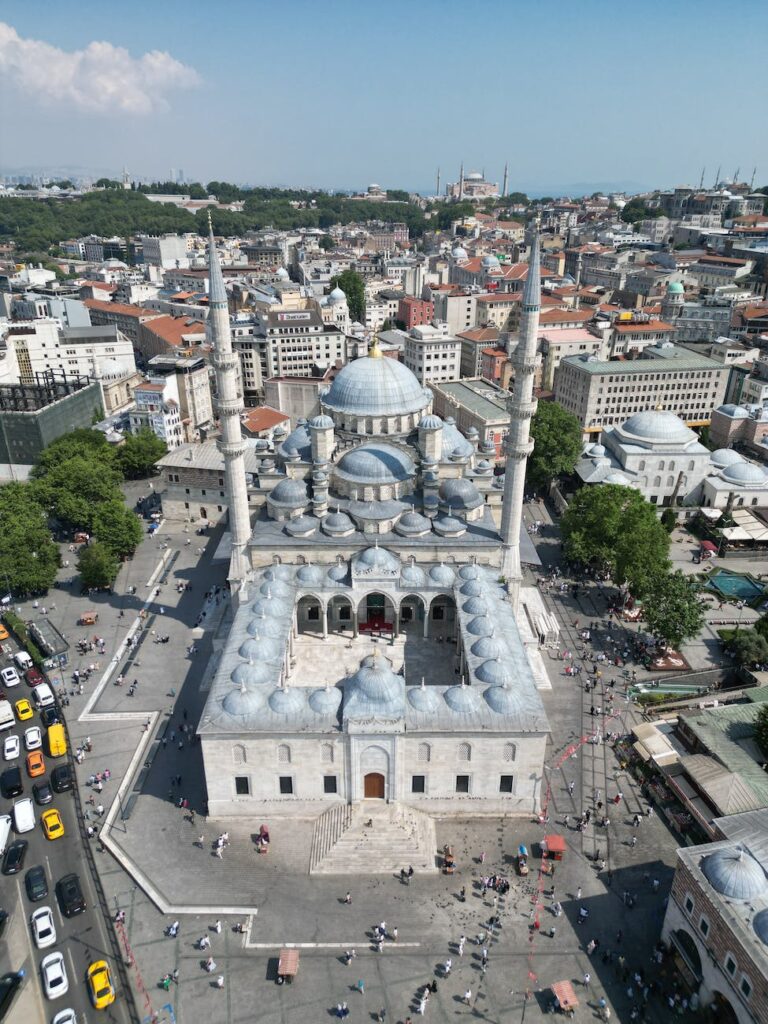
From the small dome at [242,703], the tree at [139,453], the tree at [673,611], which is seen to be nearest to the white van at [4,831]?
the small dome at [242,703]

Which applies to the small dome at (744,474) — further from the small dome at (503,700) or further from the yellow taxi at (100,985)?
the yellow taxi at (100,985)

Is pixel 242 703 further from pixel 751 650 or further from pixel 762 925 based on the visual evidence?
pixel 751 650

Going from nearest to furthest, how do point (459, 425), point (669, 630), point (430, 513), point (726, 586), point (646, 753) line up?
point (646, 753) → point (669, 630) → point (430, 513) → point (726, 586) → point (459, 425)

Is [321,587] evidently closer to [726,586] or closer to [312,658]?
[312,658]

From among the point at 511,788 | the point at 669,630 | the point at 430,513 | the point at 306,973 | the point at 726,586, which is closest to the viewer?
the point at 306,973

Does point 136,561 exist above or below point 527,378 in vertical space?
below

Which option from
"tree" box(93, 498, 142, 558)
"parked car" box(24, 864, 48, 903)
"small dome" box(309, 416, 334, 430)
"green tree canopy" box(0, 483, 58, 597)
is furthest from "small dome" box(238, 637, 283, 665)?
"tree" box(93, 498, 142, 558)

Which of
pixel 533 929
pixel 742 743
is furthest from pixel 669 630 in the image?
pixel 533 929
